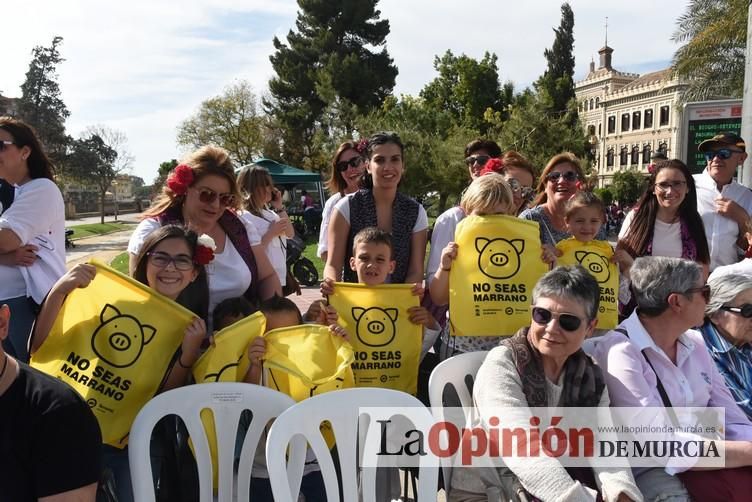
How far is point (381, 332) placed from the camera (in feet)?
9.91

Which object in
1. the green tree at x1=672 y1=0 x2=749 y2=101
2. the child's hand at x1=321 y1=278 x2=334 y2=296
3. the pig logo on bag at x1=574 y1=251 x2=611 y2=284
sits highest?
the green tree at x1=672 y1=0 x2=749 y2=101

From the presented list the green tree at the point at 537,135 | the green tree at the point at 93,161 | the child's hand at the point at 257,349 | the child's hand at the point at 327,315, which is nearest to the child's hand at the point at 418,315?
the child's hand at the point at 327,315

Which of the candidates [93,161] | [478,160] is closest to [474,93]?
[93,161]

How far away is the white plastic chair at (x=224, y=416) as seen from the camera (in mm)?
2334

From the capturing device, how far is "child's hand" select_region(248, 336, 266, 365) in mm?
2562

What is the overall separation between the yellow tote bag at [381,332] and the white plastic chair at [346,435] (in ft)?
1.82

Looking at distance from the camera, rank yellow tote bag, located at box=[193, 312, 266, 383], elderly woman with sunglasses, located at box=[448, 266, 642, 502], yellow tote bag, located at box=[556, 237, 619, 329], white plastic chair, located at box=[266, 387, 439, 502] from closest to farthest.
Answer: white plastic chair, located at box=[266, 387, 439, 502], elderly woman with sunglasses, located at box=[448, 266, 642, 502], yellow tote bag, located at box=[193, 312, 266, 383], yellow tote bag, located at box=[556, 237, 619, 329]

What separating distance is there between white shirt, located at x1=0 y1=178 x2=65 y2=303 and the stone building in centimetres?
6499

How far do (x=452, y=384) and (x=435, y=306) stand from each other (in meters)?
0.92

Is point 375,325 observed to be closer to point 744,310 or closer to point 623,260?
point 623,260

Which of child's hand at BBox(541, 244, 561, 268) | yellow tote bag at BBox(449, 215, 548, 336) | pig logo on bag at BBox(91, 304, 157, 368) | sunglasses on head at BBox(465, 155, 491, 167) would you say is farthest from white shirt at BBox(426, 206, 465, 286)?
pig logo on bag at BBox(91, 304, 157, 368)

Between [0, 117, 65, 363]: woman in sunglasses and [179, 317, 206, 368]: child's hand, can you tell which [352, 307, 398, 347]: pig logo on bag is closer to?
[179, 317, 206, 368]: child's hand

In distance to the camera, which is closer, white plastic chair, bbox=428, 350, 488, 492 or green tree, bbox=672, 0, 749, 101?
white plastic chair, bbox=428, 350, 488, 492

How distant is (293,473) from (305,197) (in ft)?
62.5
